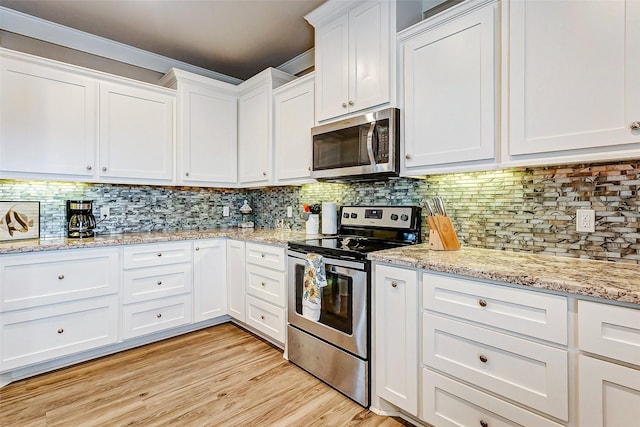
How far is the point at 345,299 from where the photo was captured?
1902mm

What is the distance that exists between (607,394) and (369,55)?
2028mm

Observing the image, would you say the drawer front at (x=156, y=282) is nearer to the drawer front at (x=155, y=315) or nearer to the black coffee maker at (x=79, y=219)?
the drawer front at (x=155, y=315)

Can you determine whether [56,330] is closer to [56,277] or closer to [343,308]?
[56,277]

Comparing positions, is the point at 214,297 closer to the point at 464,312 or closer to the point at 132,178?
the point at 132,178

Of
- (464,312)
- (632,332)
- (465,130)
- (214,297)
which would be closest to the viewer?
(632,332)

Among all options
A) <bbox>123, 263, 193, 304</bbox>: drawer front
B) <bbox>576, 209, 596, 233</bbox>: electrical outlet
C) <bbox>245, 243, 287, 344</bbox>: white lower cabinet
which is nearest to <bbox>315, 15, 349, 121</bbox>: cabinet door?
<bbox>245, 243, 287, 344</bbox>: white lower cabinet

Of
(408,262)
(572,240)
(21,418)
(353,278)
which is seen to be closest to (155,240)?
(21,418)

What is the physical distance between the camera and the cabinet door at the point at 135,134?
2.65 metres

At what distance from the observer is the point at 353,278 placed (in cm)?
184

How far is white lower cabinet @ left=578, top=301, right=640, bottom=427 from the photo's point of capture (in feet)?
3.32

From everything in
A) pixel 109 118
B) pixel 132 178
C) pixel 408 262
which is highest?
pixel 109 118

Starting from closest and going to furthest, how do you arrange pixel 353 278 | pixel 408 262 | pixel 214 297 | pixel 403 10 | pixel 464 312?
pixel 464 312
pixel 408 262
pixel 353 278
pixel 403 10
pixel 214 297

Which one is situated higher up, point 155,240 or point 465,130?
point 465,130

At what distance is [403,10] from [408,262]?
5.23ft
